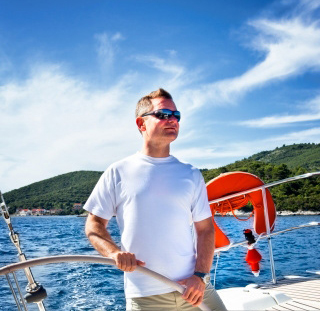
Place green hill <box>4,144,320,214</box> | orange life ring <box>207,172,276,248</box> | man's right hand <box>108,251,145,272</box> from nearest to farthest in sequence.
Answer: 1. man's right hand <box>108,251,145,272</box>
2. orange life ring <box>207,172,276,248</box>
3. green hill <box>4,144,320,214</box>

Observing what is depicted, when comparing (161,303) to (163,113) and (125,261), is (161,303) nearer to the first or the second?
(125,261)

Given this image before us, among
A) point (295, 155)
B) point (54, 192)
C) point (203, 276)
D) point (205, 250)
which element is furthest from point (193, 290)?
point (295, 155)

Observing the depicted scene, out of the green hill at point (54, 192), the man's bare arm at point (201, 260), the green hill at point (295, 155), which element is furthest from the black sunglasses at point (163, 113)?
the green hill at point (295, 155)

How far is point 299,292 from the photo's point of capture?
329 cm

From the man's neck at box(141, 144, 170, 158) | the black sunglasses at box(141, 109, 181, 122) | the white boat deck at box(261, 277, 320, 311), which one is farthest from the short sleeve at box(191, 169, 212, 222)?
the white boat deck at box(261, 277, 320, 311)

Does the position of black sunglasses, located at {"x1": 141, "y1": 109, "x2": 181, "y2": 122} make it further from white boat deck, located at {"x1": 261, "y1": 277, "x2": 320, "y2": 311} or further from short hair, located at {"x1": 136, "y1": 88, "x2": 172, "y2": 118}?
white boat deck, located at {"x1": 261, "y1": 277, "x2": 320, "y2": 311}

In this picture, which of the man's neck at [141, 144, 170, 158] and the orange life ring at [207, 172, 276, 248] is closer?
the man's neck at [141, 144, 170, 158]

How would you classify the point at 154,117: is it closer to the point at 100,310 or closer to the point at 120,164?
the point at 120,164

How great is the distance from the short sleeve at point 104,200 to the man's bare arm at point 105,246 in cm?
3

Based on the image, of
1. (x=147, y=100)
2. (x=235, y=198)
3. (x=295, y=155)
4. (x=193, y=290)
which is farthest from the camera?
(x=295, y=155)

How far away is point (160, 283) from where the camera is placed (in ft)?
4.35

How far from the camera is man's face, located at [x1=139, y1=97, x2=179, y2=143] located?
4.91 feet

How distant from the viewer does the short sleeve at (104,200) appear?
142 cm

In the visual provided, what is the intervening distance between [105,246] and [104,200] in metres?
0.19
